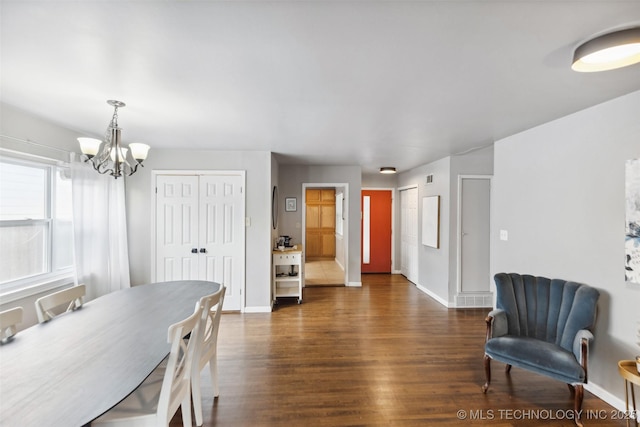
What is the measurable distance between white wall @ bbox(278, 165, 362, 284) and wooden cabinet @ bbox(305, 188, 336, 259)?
11.4ft

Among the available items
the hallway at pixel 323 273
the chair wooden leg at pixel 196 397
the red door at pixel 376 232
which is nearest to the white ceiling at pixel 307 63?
the chair wooden leg at pixel 196 397

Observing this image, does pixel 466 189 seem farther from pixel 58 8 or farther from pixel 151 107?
pixel 58 8

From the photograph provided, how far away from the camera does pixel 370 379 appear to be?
254 cm

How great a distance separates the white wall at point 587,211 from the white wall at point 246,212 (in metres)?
3.18

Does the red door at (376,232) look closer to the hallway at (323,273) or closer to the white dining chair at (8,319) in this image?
the hallway at (323,273)

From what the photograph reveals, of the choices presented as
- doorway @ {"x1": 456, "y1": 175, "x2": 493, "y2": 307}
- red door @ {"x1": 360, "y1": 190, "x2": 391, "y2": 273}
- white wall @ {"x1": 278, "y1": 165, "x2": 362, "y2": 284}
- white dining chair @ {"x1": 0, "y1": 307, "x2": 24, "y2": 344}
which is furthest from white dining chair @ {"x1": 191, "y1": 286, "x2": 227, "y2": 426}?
red door @ {"x1": 360, "y1": 190, "x2": 391, "y2": 273}

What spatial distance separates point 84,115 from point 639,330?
15.4 feet

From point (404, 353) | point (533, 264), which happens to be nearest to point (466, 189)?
point (533, 264)

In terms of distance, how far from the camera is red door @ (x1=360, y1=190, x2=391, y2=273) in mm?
6930

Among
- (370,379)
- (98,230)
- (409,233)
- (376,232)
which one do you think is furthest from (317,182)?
(370,379)

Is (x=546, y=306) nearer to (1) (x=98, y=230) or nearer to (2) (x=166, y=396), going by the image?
(2) (x=166, y=396)

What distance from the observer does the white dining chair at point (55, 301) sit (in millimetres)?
1931

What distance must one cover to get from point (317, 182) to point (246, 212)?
186cm

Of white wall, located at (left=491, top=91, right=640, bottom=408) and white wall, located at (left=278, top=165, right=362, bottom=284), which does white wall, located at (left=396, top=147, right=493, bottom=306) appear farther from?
→ white wall, located at (left=278, top=165, right=362, bottom=284)
